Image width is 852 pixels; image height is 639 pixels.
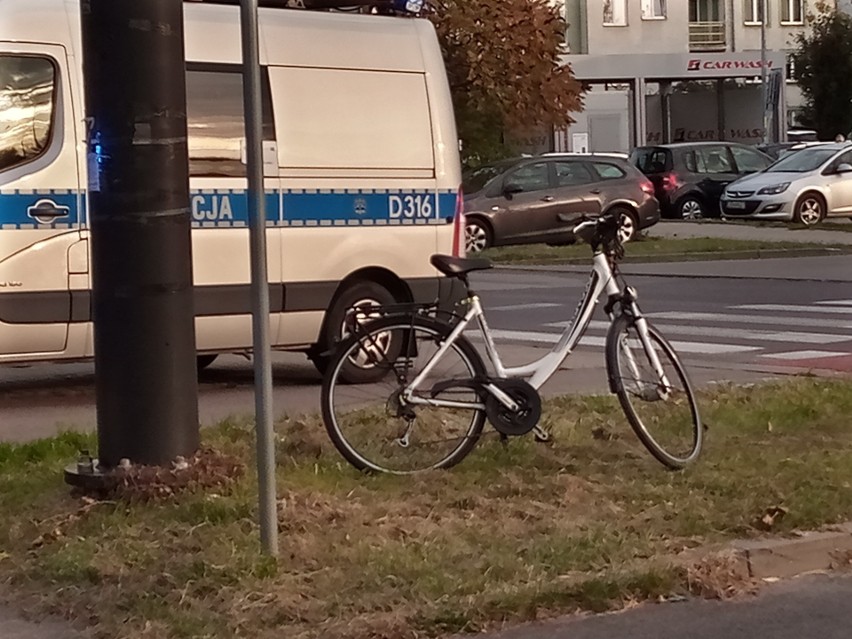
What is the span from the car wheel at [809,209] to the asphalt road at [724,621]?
80.9 ft

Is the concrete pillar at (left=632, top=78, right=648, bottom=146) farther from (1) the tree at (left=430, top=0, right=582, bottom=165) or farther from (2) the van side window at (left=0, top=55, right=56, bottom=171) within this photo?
(2) the van side window at (left=0, top=55, right=56, bottom=171)

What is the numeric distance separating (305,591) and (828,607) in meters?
1.94

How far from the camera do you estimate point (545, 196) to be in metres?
25.8

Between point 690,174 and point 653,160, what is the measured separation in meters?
→ 0.87

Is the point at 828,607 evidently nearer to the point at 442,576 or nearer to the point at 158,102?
the point at 442,576

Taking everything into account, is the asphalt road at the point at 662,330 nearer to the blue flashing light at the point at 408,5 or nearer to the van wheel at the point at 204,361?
the van wheel at the point at 204,361

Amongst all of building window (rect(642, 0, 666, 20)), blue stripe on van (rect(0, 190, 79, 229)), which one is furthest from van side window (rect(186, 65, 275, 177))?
building window (rect(642, 0, 666, 20))

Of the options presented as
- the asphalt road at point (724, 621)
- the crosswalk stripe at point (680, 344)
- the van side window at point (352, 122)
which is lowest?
the asphalt road at point (724, 621)

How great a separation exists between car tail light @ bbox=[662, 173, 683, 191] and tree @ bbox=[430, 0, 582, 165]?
3475mm

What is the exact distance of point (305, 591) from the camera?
5707mm

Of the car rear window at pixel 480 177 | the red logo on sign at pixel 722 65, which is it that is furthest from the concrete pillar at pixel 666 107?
the car rear window at pixel 480 177

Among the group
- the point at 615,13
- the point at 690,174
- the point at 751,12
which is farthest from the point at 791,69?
the point at 690,174

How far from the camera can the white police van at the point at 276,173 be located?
10094 millimetres

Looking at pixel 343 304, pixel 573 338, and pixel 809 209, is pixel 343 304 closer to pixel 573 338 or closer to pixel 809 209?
pixel 573 338
